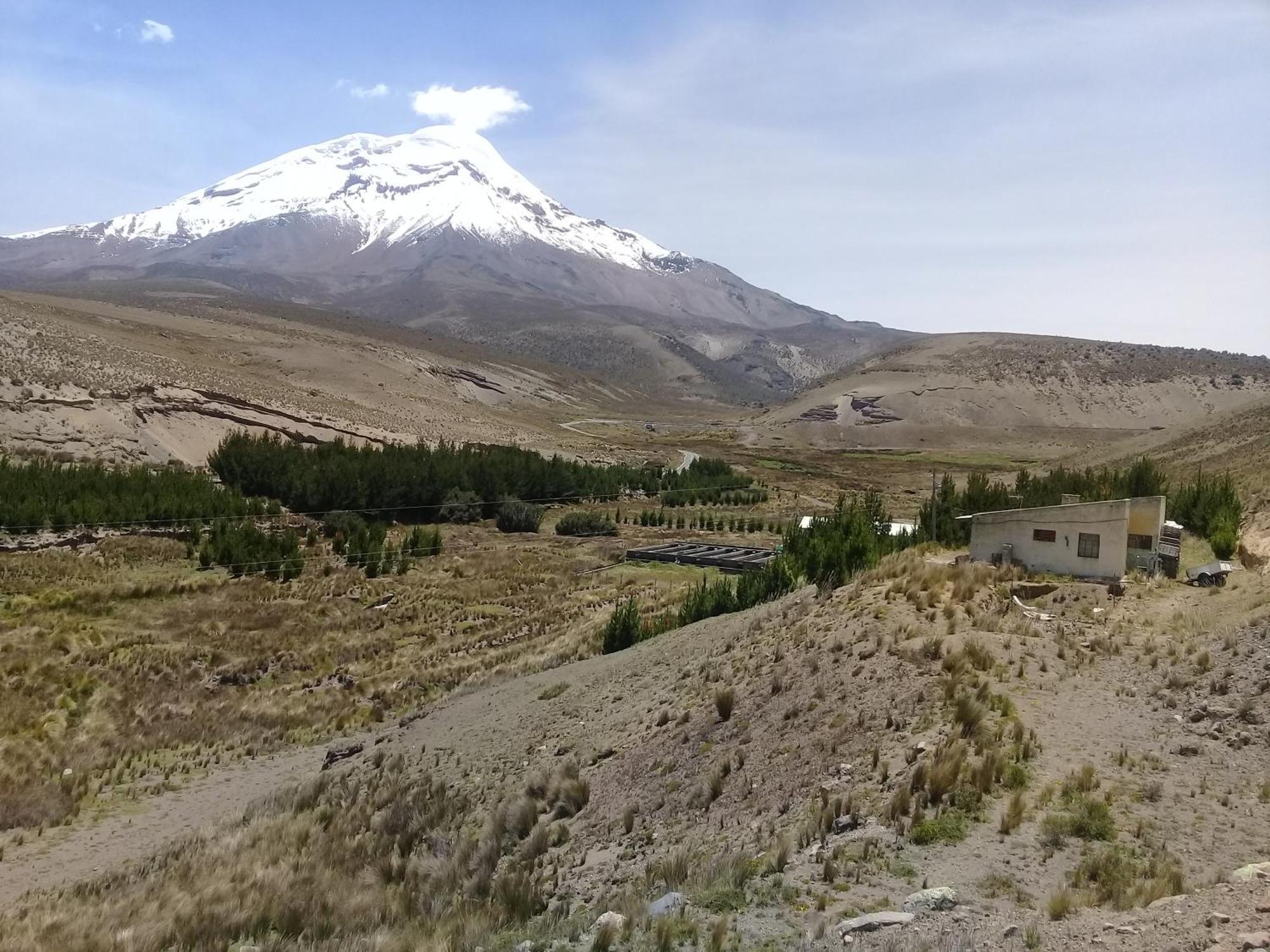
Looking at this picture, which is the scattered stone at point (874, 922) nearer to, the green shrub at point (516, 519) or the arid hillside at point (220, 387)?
the green shrub at point (516, 519)

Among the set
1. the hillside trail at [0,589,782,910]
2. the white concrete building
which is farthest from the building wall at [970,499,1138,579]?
the hillside trail at [0,589,782,910]

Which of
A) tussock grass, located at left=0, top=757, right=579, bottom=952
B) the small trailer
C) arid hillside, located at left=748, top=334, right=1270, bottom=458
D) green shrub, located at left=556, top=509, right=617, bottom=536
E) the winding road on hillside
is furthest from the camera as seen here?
arid hillside, located at left=748, top=334, right=1270, bottom=458

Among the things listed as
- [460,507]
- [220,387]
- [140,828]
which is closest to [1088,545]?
[140,828]

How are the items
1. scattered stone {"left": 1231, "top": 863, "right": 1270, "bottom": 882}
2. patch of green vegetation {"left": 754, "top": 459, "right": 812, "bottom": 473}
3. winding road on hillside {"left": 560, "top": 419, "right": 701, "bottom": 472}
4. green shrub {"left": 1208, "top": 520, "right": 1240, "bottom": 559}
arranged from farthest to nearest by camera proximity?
patch of green vegetation {"left": 754, "top": 459, "right": 812, "bottom": 473}
winding road on hillside {"left": 560, "top": 419, "right": 701, "bottom": 472}
green shrub {"left": 1208, "top": 520, "right": 1240, "bottom": 559}
scattered stone {"left": 1231, "top": 863, "right": 1270, "bottom": 882}

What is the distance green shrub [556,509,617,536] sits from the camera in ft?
168

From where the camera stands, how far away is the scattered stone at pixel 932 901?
719 centimetres

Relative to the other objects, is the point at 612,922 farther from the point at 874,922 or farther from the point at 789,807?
the point at 789,807

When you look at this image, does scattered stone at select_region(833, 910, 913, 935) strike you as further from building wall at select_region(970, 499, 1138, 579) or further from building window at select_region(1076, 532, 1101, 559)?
building window at select_region(1076, 532, 1101, 559)

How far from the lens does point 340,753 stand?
1819 cm

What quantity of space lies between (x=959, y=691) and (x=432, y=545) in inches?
1314

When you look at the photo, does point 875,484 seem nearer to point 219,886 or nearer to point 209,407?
point 209,407

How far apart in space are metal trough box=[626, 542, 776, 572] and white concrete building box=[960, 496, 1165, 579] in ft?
60.9

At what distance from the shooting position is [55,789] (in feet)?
55.0

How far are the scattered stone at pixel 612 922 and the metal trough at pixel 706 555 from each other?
29902 mm
